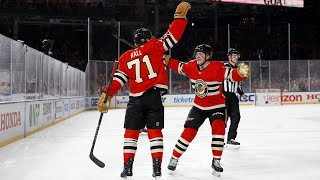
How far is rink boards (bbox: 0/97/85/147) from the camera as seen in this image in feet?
20.9

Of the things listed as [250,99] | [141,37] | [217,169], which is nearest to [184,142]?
[217,169]

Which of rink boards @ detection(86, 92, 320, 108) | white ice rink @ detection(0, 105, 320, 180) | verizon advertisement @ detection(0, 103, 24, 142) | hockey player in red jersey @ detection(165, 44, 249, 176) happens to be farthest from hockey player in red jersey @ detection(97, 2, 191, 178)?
rink boards @ detection(86, 92, 320, 108)

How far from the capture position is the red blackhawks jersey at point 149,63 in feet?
11.6

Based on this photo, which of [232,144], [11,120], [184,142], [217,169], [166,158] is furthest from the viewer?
[11,120]

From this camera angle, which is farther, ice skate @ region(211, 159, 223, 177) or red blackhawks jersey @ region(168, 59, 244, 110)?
red blackhawks jersey @ region(168, 59, 244, 110)

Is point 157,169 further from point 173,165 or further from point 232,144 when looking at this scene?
point 232,144

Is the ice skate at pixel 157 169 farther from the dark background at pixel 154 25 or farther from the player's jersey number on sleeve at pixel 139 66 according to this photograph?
the dark background at pixel 154 25

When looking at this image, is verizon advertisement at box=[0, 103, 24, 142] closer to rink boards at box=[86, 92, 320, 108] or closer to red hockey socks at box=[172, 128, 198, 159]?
red hockey socks at box=[172, 128, 198, 159]

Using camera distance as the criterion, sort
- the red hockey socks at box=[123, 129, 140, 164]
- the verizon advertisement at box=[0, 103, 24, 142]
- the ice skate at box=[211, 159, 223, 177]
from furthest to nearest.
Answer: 1. the verizon advertisement at box=[0, 103, 24, 142]
2. the ice skate at box=[211, 159, 223, 177]
3. the red hockey socks at box=[123, 129, 140, 164]

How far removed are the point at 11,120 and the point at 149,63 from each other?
3985 mm

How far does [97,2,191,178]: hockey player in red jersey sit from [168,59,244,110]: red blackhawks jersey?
48 cm

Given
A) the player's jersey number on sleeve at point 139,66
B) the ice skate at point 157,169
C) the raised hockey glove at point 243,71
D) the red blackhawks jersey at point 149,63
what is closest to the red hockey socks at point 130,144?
the ice skate at point 157,169

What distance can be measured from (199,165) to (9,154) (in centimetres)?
261

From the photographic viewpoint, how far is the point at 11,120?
6.71m
